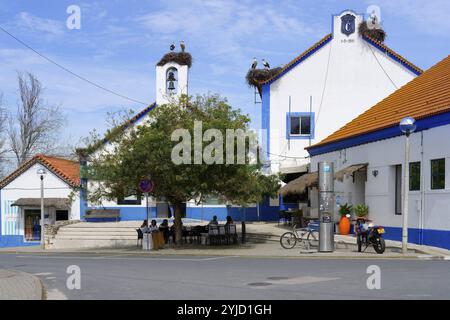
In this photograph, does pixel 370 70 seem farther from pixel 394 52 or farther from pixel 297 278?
pixel 297 278

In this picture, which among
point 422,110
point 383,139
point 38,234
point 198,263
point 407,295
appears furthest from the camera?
point 38,234

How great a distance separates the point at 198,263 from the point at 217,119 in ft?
22.0

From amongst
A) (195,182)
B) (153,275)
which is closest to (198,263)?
(153,275)

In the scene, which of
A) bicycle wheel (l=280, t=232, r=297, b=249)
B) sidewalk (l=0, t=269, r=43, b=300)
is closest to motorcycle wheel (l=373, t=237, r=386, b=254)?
bicycle wheel (l=280, t=232, r=297, b=249)

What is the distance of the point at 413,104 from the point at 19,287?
18.2 meters

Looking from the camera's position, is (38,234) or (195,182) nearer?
(195,182)

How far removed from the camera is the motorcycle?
67.1 ft

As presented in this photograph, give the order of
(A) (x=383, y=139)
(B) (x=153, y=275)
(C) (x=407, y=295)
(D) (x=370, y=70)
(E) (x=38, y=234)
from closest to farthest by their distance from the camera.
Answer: (C) (x=407, y=295) → (B) (x=153, y=275) → (A) (x=383, y=139) → (D) (x=370, y=70) → (E) (x=38, y=234)

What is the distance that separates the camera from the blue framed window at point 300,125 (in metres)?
37.4

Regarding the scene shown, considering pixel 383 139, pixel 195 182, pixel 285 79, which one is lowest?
pixel 195 182

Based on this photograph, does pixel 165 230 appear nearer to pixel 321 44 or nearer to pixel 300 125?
pixel 300 125

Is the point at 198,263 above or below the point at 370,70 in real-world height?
below

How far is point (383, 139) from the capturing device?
25406 mm

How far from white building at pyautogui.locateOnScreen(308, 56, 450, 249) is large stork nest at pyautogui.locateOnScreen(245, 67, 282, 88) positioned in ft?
27.0
